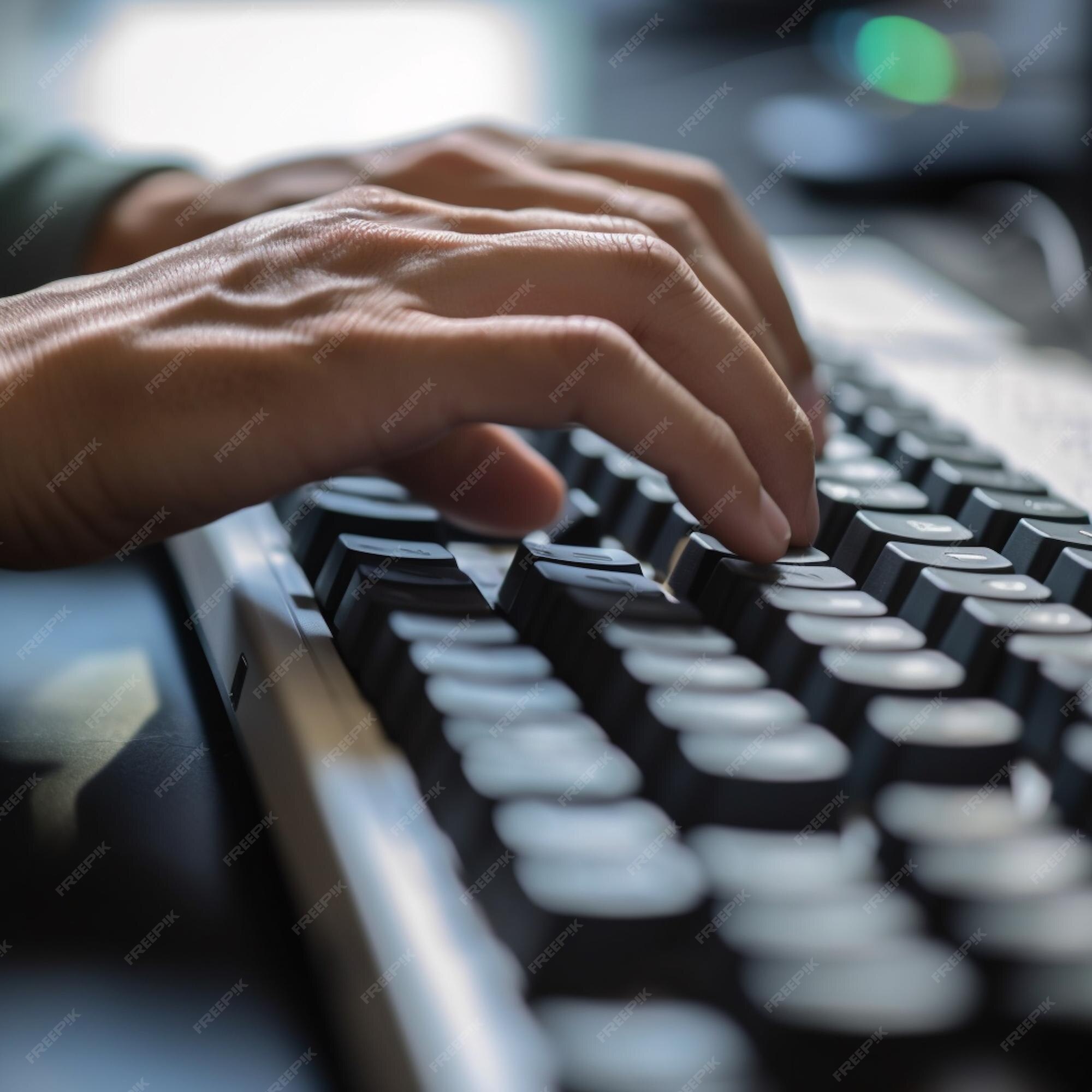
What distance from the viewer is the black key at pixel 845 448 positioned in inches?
25.2

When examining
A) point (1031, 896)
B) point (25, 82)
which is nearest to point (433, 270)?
point (1031, 896)

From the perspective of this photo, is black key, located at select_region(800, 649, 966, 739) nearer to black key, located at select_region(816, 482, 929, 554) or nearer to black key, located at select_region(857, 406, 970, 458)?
black key, located at select_region(816, 482, 929, 554)

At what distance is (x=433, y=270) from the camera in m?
0.55

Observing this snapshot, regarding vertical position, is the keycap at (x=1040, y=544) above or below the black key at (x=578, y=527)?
above

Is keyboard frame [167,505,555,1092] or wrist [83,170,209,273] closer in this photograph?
keyboard frame [167,505,555,1092]

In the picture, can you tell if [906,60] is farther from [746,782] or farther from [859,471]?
[746,782]

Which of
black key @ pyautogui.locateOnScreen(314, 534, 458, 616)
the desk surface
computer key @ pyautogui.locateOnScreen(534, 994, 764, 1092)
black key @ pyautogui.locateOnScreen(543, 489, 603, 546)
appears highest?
black key @ pyautogui.locateOnScreen(314, 534, 458, 616)

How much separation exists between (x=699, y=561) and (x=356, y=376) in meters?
0.16

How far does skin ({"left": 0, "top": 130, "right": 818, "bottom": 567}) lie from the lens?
49 cm

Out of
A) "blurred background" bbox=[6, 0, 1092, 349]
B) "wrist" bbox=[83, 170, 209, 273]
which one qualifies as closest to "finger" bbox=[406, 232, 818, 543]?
"wrist" bbox=[83, 170, 209, 273]

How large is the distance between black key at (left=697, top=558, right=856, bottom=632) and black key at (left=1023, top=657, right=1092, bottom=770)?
0.10m

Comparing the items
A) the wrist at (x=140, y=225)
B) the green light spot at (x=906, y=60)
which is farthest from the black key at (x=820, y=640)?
the green light spot at (x=906, y=60)

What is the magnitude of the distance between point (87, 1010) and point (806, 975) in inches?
7.6

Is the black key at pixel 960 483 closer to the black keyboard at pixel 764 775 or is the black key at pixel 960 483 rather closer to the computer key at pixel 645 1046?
the black keyboard at pixel 764 775
